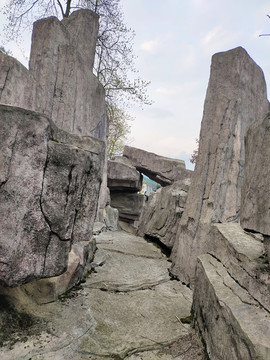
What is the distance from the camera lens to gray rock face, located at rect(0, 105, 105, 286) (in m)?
2.06

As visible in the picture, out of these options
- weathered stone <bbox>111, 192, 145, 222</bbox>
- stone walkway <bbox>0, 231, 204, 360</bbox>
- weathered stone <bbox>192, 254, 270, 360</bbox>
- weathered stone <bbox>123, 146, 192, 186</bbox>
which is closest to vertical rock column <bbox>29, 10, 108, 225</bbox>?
stone walkway <bbox>0, 231, 204, 360</bbox>

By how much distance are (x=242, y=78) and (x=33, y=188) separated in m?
3.59

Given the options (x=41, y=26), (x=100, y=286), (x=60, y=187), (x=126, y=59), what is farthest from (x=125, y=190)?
(x=60, y=187)

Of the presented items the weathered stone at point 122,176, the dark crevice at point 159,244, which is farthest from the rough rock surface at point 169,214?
the weathered stone at point 122,176

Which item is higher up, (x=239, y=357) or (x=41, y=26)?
(x=41, y=26)

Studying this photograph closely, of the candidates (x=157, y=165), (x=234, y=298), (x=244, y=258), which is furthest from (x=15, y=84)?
(x=157, y=165)

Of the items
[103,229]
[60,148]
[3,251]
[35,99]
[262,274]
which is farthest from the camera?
[103,229]

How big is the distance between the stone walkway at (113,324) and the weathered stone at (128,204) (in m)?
9.97

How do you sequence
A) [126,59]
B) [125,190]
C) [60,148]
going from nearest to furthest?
[60,148] < [126,59] < [125,190]

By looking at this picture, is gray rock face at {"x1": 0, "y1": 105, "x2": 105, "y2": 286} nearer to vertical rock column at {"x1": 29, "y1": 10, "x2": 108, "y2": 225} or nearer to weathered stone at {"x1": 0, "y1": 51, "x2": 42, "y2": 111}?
weathered stone at {"x1": 0, "y1": 51, "x2": 42, "y2": 111}

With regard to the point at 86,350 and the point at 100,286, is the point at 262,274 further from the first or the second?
the point at 100,286

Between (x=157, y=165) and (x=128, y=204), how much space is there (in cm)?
231

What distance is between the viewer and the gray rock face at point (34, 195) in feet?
6.77

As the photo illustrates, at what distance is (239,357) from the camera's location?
1.50 meters
